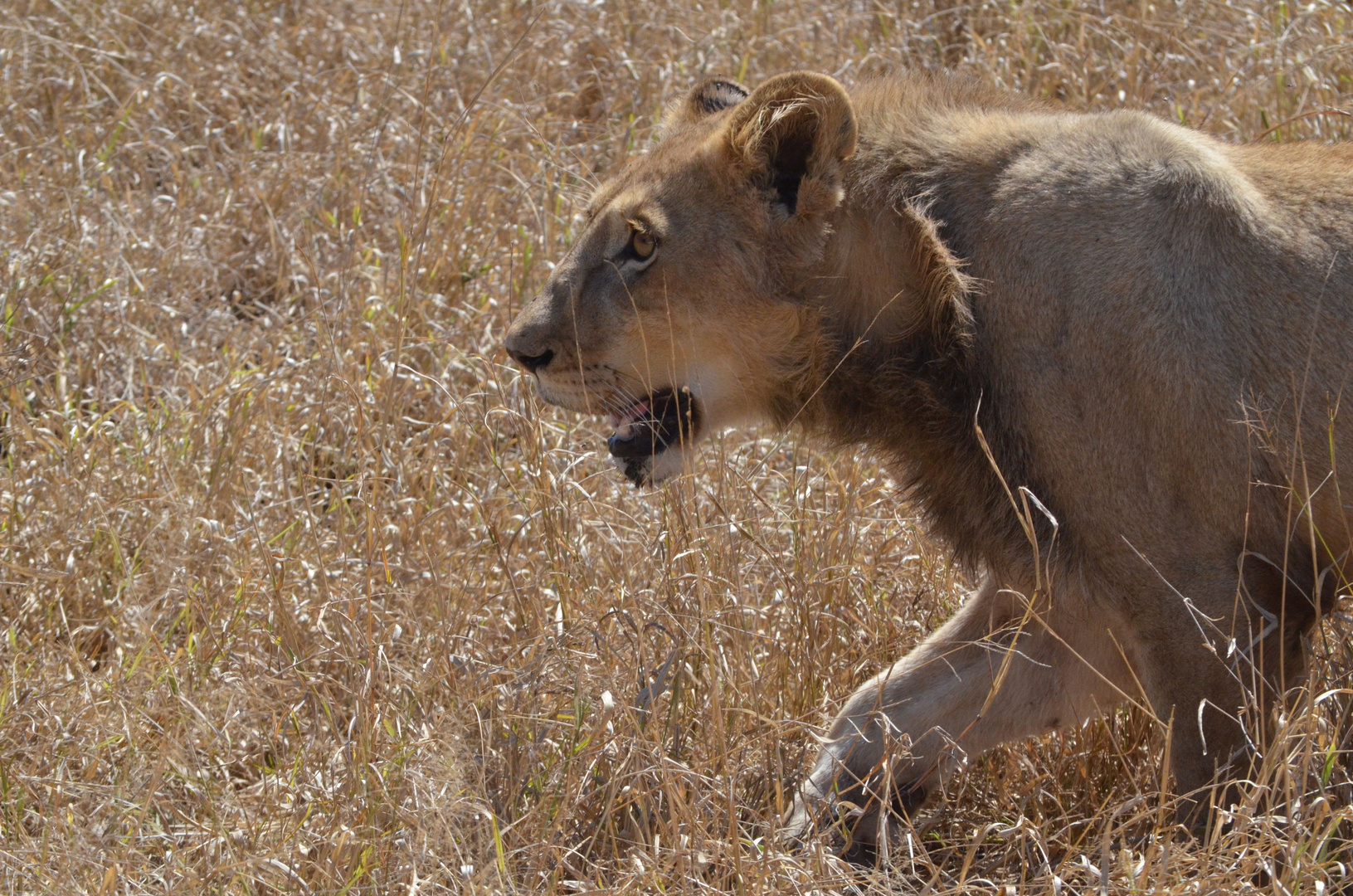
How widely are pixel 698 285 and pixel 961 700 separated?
51.3 inches

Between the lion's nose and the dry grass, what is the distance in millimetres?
511

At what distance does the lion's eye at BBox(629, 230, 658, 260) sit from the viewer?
3.76m

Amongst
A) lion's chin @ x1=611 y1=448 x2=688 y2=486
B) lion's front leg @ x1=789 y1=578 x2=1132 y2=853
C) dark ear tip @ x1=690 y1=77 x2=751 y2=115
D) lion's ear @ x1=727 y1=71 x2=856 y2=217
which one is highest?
lion's ear @ x1=727 y1=71 x2=856 y2=217

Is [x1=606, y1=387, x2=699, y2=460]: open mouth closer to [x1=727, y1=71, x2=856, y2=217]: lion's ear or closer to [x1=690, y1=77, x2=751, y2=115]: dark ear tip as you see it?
[x1=727, y1=71, x2=856, y2=217]: lion's ear

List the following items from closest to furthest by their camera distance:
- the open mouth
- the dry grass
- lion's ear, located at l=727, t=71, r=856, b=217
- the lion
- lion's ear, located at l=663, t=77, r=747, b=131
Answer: the lion, the dry grass, lion's ear, located at l=727, t=71, r=856, b=217, the open mouth, lion's ear, located at l=663, t=77, r=747, b=131

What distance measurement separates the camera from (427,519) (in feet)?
15.0

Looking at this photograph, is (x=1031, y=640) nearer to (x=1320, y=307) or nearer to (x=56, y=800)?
(x=1320, y=307)

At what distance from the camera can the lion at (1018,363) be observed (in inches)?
124

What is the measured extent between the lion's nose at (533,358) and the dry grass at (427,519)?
1.68 ft

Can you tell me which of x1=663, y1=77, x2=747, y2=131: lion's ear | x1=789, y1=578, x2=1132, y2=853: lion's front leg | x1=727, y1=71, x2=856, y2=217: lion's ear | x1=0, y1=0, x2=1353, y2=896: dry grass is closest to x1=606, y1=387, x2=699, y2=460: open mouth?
x1=0, y1=0, x2=1353, y2=896: dry grass

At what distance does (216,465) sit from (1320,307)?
346 centimetres

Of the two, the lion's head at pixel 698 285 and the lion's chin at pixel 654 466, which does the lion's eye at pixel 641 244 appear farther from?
the lion's chin at pixel 654 466

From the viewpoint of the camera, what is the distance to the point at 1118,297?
3211 mm

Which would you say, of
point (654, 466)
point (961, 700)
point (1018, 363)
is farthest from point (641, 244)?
point (961, 700)
